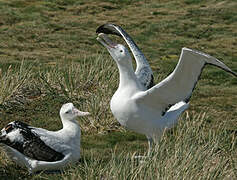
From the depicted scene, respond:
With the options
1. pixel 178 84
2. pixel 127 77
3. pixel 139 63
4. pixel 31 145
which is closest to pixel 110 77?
pixel 139 63

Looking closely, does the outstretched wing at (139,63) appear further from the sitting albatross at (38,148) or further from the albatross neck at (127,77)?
the sitting albatross at (38,148)

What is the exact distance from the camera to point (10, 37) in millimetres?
15242

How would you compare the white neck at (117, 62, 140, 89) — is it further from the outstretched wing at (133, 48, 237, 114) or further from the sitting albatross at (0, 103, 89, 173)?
the sitting albatross at (0, 103, 89, 173)

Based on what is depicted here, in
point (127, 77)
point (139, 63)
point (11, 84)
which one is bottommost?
point (11, 84)

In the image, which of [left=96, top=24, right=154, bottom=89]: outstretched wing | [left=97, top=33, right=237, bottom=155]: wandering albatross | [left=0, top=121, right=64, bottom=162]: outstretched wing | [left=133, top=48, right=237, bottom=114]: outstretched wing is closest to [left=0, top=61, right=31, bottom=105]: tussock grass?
[left=96, top=24, right=154, bottom=89]: outstretched wing

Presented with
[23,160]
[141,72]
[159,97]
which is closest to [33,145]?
[23,160]

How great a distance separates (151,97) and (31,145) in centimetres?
151

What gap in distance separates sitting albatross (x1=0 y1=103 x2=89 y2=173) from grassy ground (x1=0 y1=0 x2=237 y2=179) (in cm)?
14

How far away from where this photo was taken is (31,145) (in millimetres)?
5766

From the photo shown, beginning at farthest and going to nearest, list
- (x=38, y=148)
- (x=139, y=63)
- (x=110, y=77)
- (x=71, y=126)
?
(x=110, y=77), (x=139, y=63), (x=71, y=126), (x=38, y=148)

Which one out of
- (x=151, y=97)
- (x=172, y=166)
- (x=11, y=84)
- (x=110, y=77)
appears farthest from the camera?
(x=110, y=77)

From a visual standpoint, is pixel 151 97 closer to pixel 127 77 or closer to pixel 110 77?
pixel 127 77

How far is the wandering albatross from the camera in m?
6.04

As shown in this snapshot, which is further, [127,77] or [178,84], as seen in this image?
[127,77]
